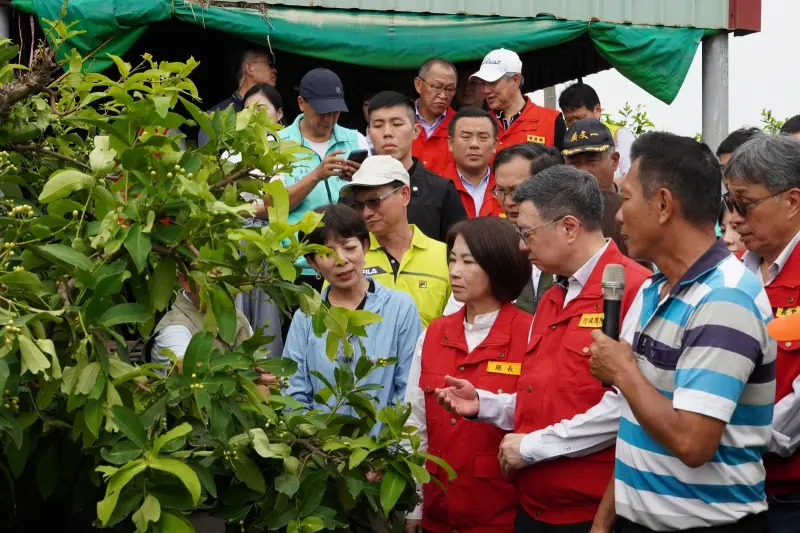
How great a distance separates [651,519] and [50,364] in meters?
1.83

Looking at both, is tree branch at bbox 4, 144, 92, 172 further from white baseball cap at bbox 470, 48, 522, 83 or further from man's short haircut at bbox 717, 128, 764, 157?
white baseball cap at bbox 470, 48, 522, 83

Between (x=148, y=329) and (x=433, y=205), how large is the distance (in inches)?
136

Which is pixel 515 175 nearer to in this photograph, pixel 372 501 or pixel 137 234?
pixel 372 501

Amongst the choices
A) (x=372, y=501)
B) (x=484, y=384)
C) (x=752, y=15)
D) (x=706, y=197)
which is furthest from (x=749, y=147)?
(x=752, y=15)

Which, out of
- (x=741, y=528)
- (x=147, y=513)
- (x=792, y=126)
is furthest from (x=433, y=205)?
(x=147, y=513)

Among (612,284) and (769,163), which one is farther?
(769,163)

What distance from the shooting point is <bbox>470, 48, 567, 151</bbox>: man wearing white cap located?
27.1ft

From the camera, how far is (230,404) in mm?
3764

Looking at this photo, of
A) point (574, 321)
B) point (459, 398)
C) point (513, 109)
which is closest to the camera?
point (574, 321)

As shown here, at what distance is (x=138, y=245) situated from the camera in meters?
3.39

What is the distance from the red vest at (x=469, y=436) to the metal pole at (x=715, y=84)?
664cm

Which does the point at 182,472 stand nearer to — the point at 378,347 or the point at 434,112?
the point at 378,347

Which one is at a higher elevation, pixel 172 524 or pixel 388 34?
pixel 388 34

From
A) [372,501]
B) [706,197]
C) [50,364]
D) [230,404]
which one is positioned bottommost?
[372,501]
